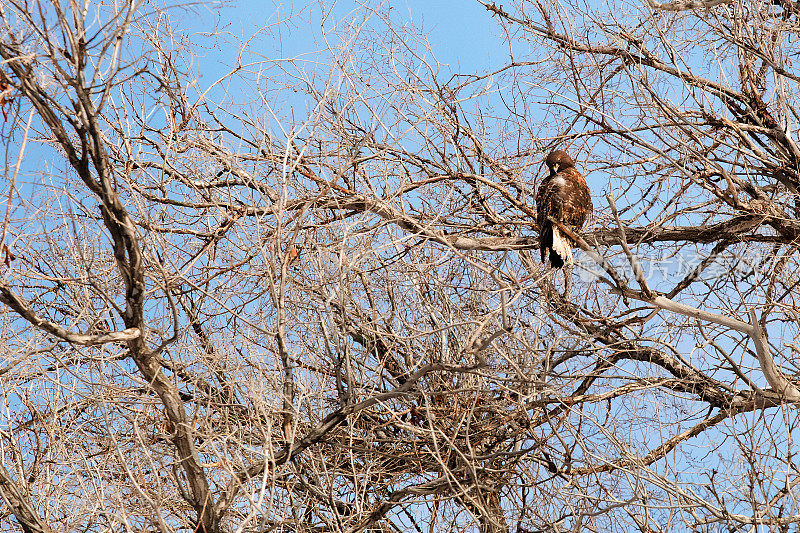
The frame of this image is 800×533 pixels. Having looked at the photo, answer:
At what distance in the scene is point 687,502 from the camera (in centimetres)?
509

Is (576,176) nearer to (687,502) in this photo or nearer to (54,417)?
(687,502)

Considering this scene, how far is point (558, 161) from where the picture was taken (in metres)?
6.25

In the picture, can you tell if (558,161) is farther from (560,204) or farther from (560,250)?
(560,250)

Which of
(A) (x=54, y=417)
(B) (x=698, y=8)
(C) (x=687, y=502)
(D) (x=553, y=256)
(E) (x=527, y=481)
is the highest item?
(B) (x=698, y=8)

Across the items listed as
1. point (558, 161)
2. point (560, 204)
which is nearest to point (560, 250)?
point (560, 204)

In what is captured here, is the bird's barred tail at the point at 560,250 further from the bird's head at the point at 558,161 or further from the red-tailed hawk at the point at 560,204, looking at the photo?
the bird's head at the point at 558,161

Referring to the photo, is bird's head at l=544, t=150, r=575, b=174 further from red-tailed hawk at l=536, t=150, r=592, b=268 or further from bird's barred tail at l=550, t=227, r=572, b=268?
bird's barred tail at l=550, t=227, r=572, b=268

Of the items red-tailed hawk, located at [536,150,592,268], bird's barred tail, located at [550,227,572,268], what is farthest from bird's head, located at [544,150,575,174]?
bird's barred tail, located at [550,227,572,268]

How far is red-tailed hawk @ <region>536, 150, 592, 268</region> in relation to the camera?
586 centimetres

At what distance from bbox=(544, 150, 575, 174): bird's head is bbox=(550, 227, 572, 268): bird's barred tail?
65 centimetres

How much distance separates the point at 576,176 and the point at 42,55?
13.1 ft

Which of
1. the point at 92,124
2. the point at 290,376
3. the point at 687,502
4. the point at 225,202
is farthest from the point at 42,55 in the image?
the point at 687,502

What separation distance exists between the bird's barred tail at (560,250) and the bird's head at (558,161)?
0.65 meters

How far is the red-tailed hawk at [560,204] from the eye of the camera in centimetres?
586
